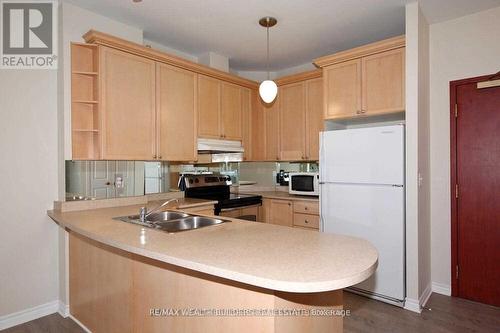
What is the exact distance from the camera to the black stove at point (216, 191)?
135 inches

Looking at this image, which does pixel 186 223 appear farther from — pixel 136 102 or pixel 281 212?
pixel 281 212

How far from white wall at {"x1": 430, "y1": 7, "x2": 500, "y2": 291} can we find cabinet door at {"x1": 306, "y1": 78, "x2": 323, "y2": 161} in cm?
121

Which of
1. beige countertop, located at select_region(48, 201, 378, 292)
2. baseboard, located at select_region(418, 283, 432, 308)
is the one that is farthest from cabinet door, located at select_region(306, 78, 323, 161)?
beige countertop, located at select_region(48, 201, 378, 292)

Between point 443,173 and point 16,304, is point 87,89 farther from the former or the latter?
point 443,173

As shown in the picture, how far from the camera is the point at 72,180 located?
8.58ft

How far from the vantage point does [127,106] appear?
9.04 ft

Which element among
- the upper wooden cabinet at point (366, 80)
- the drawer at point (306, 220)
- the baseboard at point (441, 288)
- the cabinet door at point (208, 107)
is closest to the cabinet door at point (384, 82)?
the upper wooden cabinet at point (366, 80)

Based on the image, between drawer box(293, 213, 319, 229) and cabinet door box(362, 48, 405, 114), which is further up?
cabinet door box(362, 48, 405, 114)

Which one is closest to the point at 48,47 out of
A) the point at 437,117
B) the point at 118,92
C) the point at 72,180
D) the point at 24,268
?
the point at 118,92

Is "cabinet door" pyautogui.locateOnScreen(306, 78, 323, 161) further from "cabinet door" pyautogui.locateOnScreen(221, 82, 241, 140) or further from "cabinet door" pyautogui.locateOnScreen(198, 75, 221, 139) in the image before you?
"cabinet door" pyautogui.locateOnScreen(198, 75, 221, 139)

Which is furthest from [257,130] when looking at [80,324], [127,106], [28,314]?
[28,314]

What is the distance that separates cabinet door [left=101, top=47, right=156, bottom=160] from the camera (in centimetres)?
261

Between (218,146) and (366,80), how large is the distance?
1811 millimetres

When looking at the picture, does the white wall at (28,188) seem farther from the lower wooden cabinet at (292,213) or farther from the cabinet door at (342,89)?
the cabinet door at (342,89)
